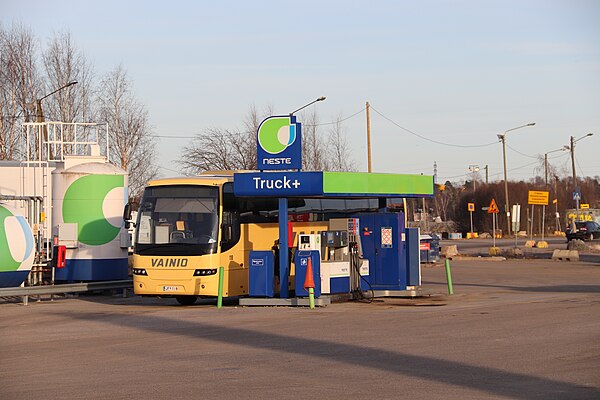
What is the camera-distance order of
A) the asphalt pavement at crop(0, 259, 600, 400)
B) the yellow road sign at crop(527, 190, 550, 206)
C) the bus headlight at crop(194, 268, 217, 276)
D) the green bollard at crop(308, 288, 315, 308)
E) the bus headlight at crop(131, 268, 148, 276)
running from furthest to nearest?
the yellow road sign at crop(527, 190, 550, 206) → the bus headlight at crop(131, 268, 148, 276) → the bus headlight at crop(194, 268, 217, 276) → the green bollard at crop(308, 288, 315, 308) → the asphalt pavement at crop(0, 259, 600, 400)

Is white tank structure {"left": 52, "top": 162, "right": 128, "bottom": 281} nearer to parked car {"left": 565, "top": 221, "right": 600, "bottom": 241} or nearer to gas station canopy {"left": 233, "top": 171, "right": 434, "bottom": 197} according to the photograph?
gas station canopy {"left": 233, "top": 171, "right": 434, "bottom": 197}

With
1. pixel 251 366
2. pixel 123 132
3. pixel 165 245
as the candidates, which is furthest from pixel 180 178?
pixel 123 132

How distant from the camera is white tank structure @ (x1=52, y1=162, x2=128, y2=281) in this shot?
28.8 metres

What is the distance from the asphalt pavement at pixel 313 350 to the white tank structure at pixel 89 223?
12.5 ft

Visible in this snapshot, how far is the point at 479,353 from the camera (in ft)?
44.6

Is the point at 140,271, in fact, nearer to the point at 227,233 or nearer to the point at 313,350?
the point at 227,233

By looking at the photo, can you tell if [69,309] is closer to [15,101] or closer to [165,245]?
[165,245]

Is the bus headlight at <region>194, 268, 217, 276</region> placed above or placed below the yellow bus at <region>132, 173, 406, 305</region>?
below

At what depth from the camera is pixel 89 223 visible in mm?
28969

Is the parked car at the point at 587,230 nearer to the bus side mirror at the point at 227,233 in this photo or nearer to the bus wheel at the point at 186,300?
the bus wheel at the point at 186,300

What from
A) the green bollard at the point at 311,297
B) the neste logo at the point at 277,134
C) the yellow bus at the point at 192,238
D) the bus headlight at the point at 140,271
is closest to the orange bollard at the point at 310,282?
the green bollard at the point at 311,297

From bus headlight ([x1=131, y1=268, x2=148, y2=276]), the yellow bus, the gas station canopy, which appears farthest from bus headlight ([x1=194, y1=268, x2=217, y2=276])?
A: the gas station canopy

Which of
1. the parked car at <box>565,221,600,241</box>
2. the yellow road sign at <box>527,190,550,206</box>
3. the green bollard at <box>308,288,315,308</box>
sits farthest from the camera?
the parked car at <box>565,221,600,241</box>

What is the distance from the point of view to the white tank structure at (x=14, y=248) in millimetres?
25266
